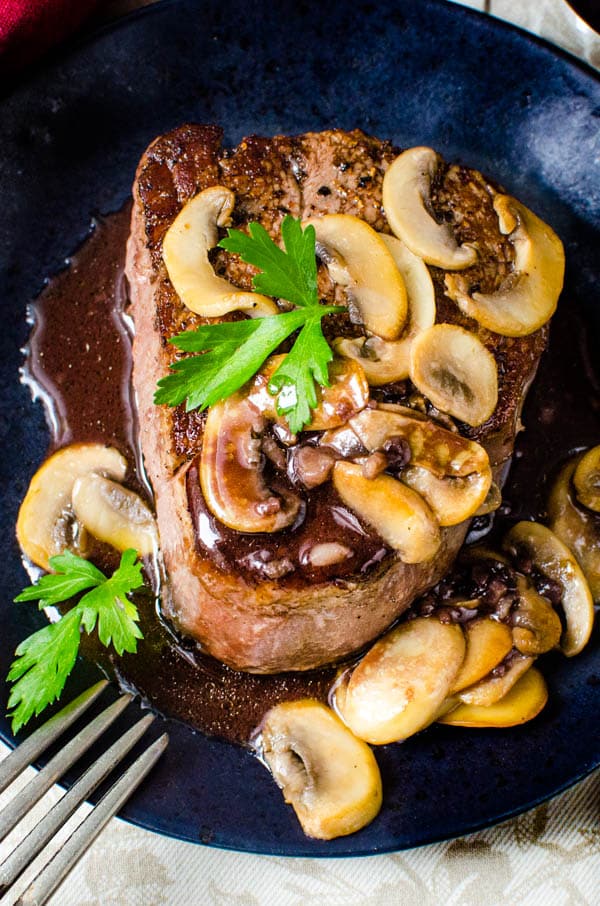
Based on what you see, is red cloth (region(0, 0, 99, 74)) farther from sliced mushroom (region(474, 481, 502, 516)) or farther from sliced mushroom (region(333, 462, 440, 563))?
sliced mushroom (region(474, 481, 502, 516))

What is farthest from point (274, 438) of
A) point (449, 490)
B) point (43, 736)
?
point (43, 736)

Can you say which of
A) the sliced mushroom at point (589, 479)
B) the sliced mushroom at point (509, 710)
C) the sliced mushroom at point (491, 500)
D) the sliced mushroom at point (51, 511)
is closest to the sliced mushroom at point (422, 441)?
the sliced mushroom at point (491, 500)

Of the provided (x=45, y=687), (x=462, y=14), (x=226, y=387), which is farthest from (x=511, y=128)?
(x=45, y=687)

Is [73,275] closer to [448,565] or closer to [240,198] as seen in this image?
[240,198]

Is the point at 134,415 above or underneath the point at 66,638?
above

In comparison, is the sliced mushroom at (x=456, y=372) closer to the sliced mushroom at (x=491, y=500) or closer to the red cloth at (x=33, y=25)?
the sliced mushroom at (x=491, y=500)

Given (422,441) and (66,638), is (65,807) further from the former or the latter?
(422,441)

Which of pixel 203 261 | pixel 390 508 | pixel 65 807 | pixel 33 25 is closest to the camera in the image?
pixel 390 508

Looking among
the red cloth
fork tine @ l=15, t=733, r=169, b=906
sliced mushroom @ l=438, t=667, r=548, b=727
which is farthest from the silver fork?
the red cloth

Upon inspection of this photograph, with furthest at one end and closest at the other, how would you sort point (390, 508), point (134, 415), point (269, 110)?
point (269, 110), point (134, 415), point (390, 508)
